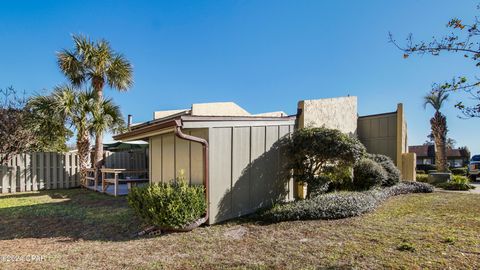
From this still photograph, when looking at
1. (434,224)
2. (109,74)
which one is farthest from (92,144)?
(434,224)

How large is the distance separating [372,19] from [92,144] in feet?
41.9

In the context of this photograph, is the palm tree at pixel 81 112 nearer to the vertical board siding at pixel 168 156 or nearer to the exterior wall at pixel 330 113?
the vertical board siding at pixel 168 156

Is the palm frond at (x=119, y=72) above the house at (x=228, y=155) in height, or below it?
above

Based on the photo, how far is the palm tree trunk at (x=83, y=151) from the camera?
12609mm

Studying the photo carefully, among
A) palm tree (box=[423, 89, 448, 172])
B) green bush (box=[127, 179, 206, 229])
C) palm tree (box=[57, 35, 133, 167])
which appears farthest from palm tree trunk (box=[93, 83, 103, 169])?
palm tree (box=[423, 89, 448, 172])

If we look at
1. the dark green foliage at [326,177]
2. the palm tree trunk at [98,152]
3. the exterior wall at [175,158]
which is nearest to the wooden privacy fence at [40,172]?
the palm tree trunk at [98,152]

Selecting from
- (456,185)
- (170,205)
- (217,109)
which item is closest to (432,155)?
(456,185)

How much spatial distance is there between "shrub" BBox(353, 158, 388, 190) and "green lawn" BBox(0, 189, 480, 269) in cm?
258

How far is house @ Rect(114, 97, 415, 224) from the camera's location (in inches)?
252

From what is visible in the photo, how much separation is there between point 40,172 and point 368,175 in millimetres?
14048

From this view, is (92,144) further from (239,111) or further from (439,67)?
(439,67)

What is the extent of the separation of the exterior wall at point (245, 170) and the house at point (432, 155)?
118ft

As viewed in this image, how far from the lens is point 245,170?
7320 mm

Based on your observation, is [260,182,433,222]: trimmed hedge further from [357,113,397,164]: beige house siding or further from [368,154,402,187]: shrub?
[357,113,397,164]: beige house siding
